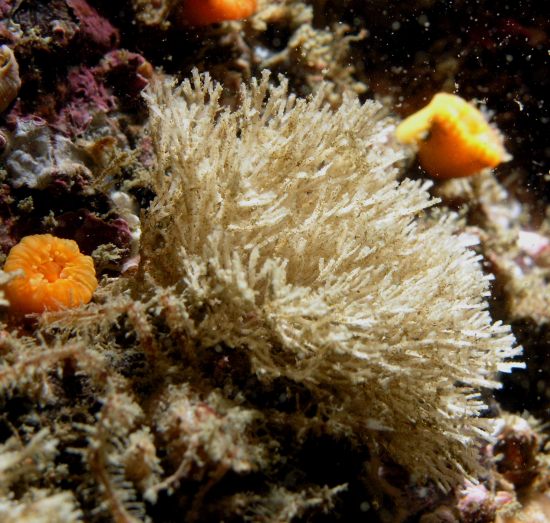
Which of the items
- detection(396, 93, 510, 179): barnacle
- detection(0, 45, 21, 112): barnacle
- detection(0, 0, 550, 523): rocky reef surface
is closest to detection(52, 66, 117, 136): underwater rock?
detection(0, 0, 550, 523): rocky reef surface

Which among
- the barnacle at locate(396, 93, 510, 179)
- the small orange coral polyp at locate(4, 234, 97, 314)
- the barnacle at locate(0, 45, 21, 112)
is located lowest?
the small orange coral polyp at locate(4, 234, 97, 314)

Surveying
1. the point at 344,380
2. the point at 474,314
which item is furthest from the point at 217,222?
the point at 474,314

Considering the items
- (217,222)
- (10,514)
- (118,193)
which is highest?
Result: (118,193)

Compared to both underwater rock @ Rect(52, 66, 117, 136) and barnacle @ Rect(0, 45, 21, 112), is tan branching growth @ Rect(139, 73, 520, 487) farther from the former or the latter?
barnacle @ Rect(0, 45, 21, 112)

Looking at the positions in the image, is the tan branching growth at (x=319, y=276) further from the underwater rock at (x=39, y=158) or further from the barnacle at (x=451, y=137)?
the barnacle at (x=451, y=137)

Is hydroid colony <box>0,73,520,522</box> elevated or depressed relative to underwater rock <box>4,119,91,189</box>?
depressed

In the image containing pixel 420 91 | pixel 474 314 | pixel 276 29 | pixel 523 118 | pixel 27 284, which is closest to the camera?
pixel 27 284

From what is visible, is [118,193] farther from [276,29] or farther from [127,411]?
[276,29]
